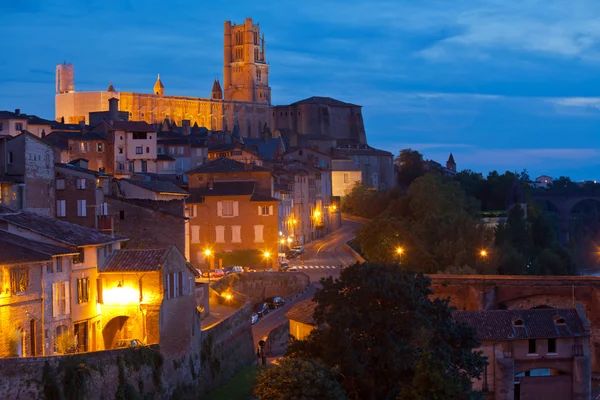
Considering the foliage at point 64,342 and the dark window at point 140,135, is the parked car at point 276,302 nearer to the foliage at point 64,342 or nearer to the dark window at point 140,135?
the foliage at point 64,342

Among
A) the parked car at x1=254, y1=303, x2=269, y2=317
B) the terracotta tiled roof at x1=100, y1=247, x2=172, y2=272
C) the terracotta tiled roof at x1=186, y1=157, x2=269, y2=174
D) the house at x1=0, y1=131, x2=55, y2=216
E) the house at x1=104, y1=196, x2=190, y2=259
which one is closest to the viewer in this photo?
the terracotta tiled roof at x1=100, y1=247, x2=172, y2=272

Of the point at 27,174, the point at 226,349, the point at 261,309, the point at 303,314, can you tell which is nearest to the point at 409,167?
the point at 261,309

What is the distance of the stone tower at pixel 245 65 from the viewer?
7264 inches

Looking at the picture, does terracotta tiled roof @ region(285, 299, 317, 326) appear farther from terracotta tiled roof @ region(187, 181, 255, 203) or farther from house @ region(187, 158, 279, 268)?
terracotta tiled roof @ region(187, 181, 255, 203)

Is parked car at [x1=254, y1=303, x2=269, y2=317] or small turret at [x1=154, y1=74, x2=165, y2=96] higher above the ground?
small turret at [x1=154, y1=74, x2=165, y2=96]

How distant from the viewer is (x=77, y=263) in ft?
95.8

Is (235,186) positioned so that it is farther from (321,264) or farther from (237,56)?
(237,56)

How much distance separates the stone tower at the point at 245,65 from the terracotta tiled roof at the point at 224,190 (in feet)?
395

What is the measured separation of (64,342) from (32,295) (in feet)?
7.13

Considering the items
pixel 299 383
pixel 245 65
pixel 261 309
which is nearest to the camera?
pixel 299 383

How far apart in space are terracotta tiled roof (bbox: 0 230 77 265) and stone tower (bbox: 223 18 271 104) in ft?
509

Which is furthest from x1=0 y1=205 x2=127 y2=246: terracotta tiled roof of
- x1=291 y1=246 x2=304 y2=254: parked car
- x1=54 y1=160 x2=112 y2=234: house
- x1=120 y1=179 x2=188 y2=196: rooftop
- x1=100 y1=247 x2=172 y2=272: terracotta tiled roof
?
x1=291 y1=246 x2=304 y2=254: parked car

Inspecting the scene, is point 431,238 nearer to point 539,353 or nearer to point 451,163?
point 539,353

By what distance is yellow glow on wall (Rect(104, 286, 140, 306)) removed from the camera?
29438mm
